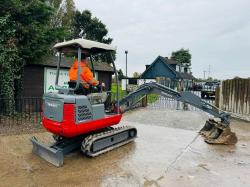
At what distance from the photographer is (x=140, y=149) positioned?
5.93 metres

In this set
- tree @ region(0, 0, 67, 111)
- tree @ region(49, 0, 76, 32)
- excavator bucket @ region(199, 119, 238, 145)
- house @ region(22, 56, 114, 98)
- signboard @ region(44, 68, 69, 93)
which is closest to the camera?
excavator bucket @ region(199, 119, 238, 145)

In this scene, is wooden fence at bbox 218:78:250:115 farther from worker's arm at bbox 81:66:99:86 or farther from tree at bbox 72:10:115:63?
tree at bbox 72:10:115:63

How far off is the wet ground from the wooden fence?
368 centimetres

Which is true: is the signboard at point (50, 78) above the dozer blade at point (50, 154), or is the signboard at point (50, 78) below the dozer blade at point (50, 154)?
above

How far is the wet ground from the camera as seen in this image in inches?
163

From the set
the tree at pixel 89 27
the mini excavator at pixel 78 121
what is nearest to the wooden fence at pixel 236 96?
the mini excavator at pixel 78 121

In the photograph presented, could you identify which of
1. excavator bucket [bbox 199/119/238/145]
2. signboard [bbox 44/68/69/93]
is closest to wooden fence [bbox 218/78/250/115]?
excavator bucket [bbox 199/119/238/145]

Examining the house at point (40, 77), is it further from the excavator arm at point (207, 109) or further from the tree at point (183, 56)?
the tree at point (183, 56)

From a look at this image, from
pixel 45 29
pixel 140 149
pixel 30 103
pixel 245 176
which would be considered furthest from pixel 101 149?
pixel 45 29

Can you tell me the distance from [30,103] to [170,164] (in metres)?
7.64

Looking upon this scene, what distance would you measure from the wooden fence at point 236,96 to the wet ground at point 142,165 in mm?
3681

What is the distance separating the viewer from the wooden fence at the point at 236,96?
1035cm

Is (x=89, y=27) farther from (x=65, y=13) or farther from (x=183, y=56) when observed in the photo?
(x=183, y=56)

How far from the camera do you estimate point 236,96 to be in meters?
10.8
